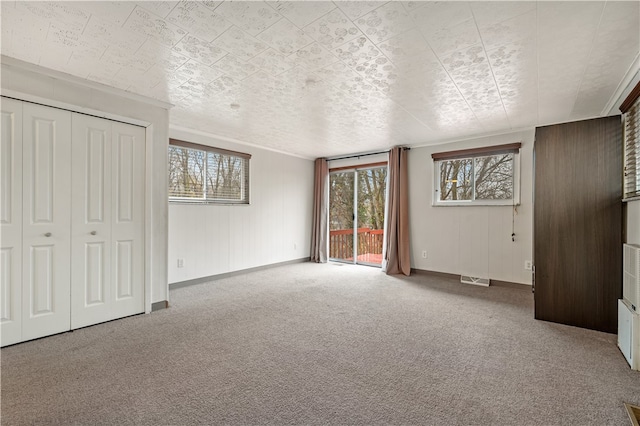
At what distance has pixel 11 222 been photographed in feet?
7.77

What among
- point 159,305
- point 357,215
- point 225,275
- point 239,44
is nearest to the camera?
point 239,44

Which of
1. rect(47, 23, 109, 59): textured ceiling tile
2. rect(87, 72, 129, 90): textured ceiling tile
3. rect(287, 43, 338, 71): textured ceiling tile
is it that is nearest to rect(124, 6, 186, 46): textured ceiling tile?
rect(47, 23, 109, 59): textured ceiling tile

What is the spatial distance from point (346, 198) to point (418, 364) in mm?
4364

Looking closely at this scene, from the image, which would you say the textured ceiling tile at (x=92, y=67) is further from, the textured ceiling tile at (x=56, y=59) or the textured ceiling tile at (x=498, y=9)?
the textured ceiling tile at (x=498, y=9)

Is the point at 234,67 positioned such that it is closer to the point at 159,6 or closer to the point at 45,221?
the point at 159,6

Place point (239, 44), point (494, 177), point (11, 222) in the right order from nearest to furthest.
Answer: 1. point (239, 44)
2. point (11, 222)
3. point (494, 177)

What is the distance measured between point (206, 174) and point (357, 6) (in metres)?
3.66

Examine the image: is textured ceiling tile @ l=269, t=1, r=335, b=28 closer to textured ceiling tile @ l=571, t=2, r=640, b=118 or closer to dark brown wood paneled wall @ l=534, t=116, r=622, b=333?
textured ceiling tile @ l=571, t=2, r=640, b=118

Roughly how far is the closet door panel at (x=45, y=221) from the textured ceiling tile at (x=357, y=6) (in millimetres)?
2641

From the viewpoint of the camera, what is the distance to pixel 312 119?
151 inches

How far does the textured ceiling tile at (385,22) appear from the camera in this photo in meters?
1.75

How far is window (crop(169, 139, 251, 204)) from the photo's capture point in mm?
4301

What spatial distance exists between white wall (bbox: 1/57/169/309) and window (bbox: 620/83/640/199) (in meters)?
4.42

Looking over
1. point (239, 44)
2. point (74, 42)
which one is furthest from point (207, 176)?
point (239, 44)
